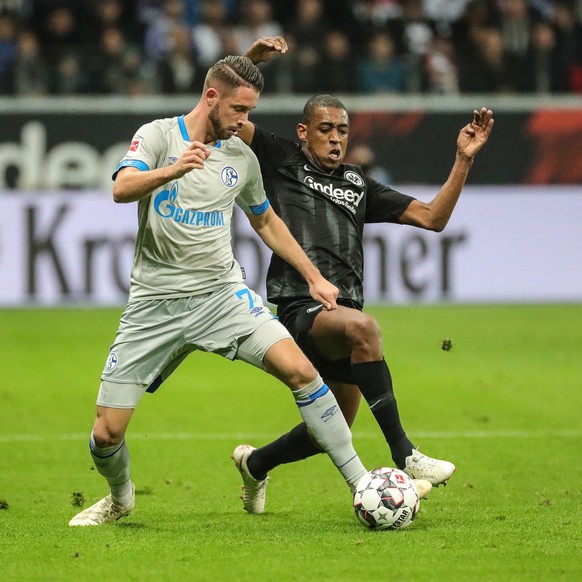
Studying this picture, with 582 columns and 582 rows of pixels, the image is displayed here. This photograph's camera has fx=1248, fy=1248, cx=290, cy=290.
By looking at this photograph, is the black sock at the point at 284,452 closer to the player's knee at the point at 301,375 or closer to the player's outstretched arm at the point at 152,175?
the player's knee at the point at 301,375

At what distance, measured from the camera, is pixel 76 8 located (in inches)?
720

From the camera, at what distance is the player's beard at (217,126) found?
588 centimetres

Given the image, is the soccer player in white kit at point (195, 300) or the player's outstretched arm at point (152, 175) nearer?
the player's outstretched arm at point (152, 175)

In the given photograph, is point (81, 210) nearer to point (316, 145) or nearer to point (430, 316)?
point (430, 316)

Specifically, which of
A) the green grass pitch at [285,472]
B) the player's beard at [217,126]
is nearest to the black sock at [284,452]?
the green grass pitch at [285,472]

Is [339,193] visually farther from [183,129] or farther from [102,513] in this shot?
[102,513]

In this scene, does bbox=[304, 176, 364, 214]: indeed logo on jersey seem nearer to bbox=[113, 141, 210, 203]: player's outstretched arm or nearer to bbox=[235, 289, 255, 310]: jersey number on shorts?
bbox=[235, 289, 255, 310]: jersey number on shorts

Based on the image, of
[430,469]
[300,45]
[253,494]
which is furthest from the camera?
[300,45]

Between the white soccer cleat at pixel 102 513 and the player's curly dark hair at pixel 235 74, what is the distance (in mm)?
2010

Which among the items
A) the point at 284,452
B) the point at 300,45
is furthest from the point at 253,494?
the point at 300,45

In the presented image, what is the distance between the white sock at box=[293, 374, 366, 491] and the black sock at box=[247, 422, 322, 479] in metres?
0.45

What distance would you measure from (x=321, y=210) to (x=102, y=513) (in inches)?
76.7

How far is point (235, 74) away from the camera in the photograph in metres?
5.80

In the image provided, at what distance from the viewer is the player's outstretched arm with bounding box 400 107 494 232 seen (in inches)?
253
